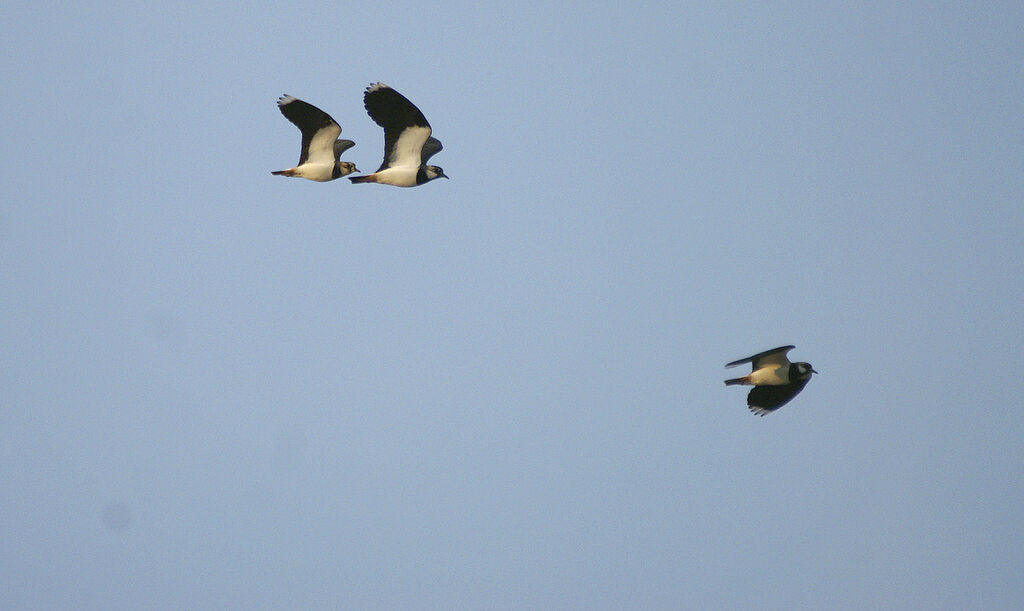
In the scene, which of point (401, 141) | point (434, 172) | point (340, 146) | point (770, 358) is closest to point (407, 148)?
point (401, 141)

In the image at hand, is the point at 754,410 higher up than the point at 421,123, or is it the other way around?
the point at 421,123

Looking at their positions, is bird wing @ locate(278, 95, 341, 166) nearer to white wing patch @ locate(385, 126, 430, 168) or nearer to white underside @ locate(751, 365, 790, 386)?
white wing patch @ locate(385, 126, 430, 168)

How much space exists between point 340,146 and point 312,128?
1.55 metres

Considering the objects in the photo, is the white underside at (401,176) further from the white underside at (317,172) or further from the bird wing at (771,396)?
the bird wing at (771,396)

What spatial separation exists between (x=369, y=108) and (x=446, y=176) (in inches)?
104

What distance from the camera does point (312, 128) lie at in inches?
1268

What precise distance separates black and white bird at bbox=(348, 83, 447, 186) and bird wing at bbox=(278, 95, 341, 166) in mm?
1104

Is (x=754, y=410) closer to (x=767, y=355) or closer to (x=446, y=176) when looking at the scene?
(x=767, y=355)

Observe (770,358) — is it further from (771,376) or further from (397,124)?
(397,124)

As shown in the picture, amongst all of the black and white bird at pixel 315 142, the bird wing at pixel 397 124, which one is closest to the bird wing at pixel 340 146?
the black and white bird at pixel 315 142

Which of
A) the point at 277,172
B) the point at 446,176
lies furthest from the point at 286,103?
the point at 446,176

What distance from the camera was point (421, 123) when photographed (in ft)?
106

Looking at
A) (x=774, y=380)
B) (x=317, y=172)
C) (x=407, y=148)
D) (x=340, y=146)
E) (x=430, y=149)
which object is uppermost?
(x=430, y=149)

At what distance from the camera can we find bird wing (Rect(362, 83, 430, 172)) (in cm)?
3159
